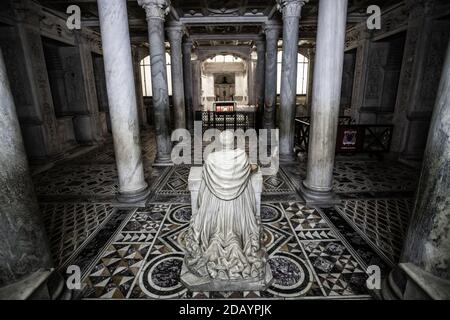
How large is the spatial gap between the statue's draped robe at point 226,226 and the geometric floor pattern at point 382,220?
5.46ft

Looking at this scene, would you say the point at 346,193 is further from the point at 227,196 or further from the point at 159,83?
the point at 159,83

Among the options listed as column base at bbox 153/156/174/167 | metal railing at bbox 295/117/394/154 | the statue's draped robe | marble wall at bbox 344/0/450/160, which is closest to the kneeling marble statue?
the statue's draped robe

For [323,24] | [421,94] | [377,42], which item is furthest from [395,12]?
[323,24]

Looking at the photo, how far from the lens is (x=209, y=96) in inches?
896

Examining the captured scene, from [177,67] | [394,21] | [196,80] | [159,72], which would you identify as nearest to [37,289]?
[159,72]

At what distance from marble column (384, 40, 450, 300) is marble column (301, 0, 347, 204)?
2044 mm

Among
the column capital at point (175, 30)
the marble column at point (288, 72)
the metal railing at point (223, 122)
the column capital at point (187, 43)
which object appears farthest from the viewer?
the metal railing at point (223, 122)

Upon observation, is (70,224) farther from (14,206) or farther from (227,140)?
(227,140)

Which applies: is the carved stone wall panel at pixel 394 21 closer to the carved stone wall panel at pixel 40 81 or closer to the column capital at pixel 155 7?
the column capital at pixel 155 7

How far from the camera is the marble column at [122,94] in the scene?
11.7 ft

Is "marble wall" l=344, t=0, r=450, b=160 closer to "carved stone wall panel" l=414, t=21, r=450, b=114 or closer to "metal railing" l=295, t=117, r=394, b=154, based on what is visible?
"carved stone wall panel" l=414, t=21, r=450, b=114

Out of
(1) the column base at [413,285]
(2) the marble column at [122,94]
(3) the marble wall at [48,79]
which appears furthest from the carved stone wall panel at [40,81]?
(1) the column base at [413,285]

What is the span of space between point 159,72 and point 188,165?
2.44 metres

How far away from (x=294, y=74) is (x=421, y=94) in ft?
10.5
